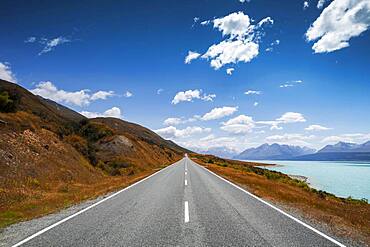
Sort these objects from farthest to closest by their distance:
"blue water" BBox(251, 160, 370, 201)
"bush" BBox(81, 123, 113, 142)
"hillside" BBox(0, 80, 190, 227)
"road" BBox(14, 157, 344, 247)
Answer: "bush" BBox(81, 123, 113, 142), "blue water" BBox(251, 160, 370, 201), "hillside" BBox(0, 80, 190, 227), "road" BBox(14, 157, 344, 247)

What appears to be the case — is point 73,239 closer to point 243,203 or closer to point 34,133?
point 243,203

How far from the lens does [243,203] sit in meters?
12.2

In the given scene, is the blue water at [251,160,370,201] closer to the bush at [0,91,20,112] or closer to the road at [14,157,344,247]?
the road at [14,157,344,247]

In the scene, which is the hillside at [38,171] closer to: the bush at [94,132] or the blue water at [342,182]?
the bush at [94,132]

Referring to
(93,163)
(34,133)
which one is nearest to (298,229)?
(34,133)

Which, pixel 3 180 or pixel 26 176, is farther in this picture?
pixel 26 176

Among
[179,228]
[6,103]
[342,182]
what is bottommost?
[342,182]

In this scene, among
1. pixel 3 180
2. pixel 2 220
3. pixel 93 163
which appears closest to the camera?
pixel 2 220

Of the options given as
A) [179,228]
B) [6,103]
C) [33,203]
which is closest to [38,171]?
[33,203]

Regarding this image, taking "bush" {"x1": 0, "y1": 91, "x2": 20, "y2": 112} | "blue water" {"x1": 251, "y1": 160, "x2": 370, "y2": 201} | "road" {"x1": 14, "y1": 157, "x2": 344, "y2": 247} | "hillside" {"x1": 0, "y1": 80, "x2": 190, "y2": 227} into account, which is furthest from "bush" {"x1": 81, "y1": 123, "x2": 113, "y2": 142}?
"road" {"x1": 14, "y1": 157, "x2": 344, "y2": 247}

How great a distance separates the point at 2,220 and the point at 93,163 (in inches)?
878

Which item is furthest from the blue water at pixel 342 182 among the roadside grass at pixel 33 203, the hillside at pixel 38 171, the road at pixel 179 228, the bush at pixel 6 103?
the bush at pixel 6 103

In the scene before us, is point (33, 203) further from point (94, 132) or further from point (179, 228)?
point (94, 132)

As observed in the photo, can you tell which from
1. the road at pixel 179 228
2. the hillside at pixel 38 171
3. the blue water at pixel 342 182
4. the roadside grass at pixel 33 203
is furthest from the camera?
the blue water at pixel 342 182
